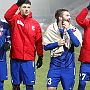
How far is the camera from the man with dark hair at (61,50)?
6680 mm

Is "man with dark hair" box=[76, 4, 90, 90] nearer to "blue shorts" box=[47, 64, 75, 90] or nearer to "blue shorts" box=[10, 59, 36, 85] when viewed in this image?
"blue shorts" box=[47, 64, 75, 90]

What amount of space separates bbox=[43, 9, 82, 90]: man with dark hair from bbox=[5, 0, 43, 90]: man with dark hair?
46 cm

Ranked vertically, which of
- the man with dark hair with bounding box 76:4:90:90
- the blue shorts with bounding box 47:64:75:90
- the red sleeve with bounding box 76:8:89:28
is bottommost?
the blue shorts with bounding box 47:64:75:90

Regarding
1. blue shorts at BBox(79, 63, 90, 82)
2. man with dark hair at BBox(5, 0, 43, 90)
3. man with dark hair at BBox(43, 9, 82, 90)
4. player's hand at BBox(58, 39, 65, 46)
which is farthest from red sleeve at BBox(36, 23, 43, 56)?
blue shorts at BBox(79, 63, 90, 82)

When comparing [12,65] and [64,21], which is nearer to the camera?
[64,21]

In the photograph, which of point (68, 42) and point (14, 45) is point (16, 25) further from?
point (68, 42)

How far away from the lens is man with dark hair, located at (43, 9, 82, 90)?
6680mm

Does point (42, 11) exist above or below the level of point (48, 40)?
above

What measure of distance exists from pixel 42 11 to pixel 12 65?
3914cm

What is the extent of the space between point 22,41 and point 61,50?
2.97 ft

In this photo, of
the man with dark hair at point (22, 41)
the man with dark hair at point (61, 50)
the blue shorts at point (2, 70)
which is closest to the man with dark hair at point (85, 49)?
the man with dark hair at point (61, 50)

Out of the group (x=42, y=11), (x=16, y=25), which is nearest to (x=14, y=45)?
(x=16, y=25)

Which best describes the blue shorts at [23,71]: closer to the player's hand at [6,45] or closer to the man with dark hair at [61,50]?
the player's hand at [6,45]

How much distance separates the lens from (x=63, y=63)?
267 inches
